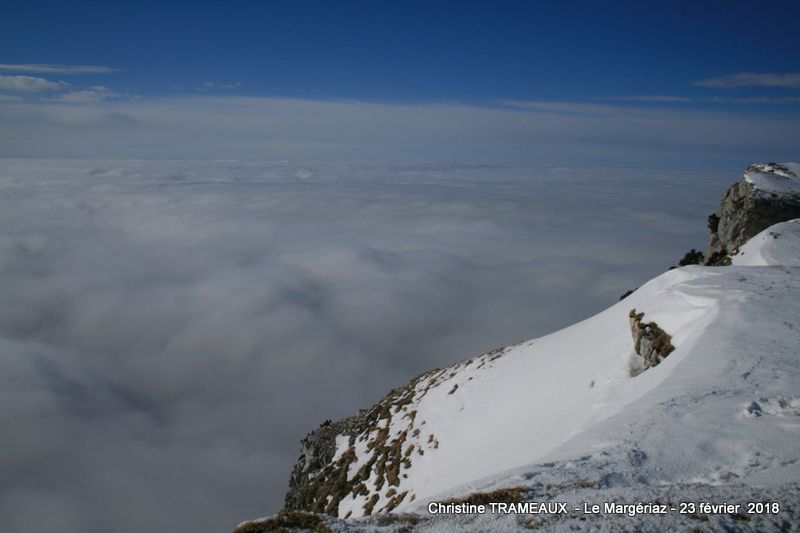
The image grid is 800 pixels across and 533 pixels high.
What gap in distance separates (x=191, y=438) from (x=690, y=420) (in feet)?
425

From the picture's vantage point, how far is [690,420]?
8234 millimetres

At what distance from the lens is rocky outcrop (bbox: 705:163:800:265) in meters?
27.7

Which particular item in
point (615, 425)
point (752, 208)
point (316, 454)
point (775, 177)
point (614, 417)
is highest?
point (775, 177)

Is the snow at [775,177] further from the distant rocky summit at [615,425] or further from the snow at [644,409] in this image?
the snow at [644,409]

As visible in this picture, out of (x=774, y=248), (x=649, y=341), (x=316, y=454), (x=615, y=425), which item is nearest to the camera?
(x=615, y=425)

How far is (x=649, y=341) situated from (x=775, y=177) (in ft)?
83.0

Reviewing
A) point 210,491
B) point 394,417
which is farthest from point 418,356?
point 394,417

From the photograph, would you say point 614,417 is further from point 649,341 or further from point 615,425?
point 649,341

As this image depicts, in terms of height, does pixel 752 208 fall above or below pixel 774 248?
above

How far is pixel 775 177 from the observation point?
30141mm

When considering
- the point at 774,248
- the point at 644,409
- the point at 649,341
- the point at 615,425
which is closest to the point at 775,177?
the point at 774,248

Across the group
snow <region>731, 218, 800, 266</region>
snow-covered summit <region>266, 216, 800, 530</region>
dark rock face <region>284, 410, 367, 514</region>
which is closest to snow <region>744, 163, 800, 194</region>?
snow <region>731, 218, 800, 266</region>

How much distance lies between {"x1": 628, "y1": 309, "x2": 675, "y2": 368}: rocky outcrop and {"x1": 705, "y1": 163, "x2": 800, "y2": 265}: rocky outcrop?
51.1ft

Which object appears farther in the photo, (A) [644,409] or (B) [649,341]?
(B) [649,341]
